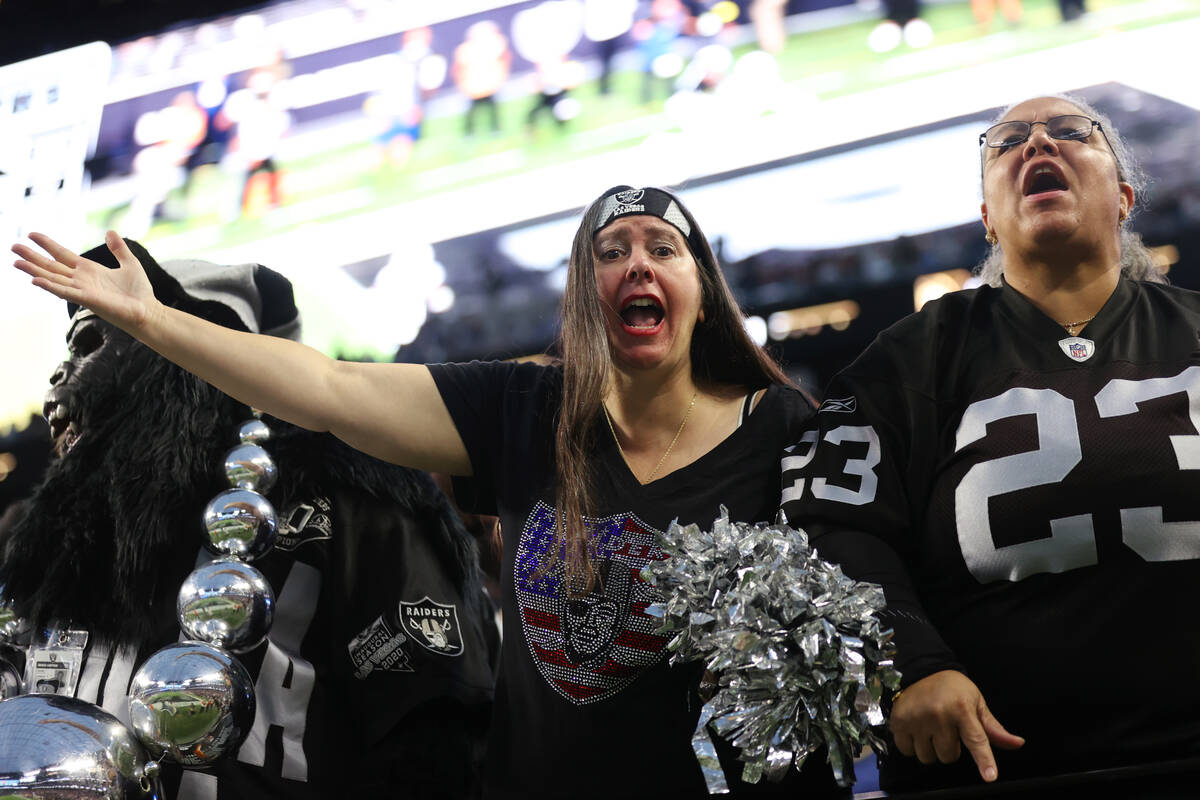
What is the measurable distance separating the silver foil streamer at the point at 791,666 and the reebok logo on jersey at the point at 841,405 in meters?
0.30

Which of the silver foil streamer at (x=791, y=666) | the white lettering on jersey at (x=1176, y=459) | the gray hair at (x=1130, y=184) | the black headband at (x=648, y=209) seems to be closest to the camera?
the silver foil streamer at (x=791, y=666)

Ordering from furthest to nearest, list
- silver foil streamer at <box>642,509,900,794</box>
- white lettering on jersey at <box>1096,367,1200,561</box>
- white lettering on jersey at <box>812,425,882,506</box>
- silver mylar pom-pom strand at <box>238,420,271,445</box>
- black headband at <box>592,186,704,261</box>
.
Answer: silver mylar pom-pom strand at <box>238,420,271,445</box> → black headband at <box>592,186,704,261</box> → white lettering on jersey at <box>812,425,882,506</box> → white lettering on jersey at <box>1096,367,1200,561</box> → silver foil streamer at <box>642,509,900,794</box>

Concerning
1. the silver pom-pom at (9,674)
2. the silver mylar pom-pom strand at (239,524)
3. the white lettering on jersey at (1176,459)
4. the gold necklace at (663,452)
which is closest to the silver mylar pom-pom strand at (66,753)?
the silver mylar pom-pom strand at (239,524)

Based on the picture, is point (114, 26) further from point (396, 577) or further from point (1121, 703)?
point (1121, 703)

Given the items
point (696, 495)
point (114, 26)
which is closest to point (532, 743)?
point (696, 495)

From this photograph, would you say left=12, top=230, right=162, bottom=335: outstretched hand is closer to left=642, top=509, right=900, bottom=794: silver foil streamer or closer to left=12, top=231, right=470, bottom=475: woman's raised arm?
left=12, top=231, right=470, bottom=475: woman's raised arm

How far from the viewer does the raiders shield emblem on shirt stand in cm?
160

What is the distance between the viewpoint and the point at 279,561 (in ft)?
5.57

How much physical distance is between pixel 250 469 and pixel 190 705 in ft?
1.42

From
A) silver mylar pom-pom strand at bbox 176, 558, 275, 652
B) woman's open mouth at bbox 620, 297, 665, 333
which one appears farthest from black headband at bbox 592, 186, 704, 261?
silver mylar pom-pom strand at bbox 176, 558, 275, 652

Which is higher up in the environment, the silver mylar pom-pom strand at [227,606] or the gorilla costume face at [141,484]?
the gorilla costume face at [141,484]

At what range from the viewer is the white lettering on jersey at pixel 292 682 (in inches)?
61.6

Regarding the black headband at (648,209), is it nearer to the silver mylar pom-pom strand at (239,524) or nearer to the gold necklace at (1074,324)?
the gold necklace at (1074,324)

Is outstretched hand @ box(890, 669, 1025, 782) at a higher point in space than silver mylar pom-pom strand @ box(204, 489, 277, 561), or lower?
lower
